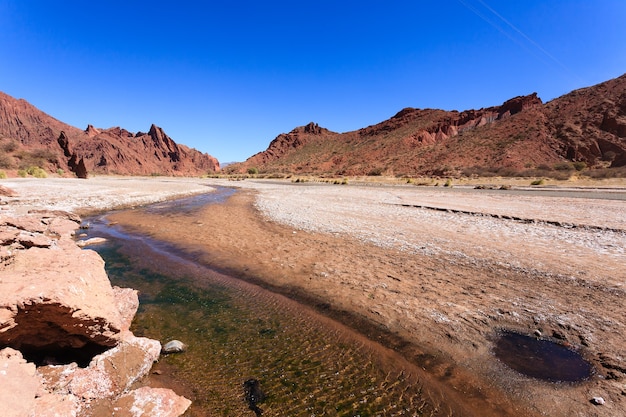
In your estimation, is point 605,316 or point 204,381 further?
point 605,316

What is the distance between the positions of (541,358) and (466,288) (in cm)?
222

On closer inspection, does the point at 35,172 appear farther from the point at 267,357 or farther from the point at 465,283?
the point at 465,283

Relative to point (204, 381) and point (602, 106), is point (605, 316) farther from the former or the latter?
point (602, 106)

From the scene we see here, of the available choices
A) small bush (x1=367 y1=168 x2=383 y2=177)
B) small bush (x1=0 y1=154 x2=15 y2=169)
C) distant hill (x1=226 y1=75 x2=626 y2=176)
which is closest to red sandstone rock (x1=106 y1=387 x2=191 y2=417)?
small bush (x1=0 y1=154 x2=15 y2=169)

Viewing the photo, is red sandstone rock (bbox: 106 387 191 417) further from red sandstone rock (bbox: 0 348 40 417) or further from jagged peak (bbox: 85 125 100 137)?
jagged peak (bbox: 85 125 100 137)

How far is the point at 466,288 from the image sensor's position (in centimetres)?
681

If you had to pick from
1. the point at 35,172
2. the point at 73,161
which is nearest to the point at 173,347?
the point at 35,172

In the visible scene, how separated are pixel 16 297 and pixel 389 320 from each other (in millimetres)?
5569

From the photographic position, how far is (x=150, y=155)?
591ft

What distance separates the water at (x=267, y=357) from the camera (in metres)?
3.89

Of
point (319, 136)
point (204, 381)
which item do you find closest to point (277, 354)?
point (204, 381)

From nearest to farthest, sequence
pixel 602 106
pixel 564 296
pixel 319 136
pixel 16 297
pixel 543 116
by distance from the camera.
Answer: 1. pixel 16 297
2. pixel 564 296
3. pixel 602 106
4. pixel 543 116
5. pixel 319 136

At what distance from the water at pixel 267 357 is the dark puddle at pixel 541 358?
163cm

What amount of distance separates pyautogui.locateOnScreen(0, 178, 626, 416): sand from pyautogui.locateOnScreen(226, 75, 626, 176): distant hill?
54.7 metres
